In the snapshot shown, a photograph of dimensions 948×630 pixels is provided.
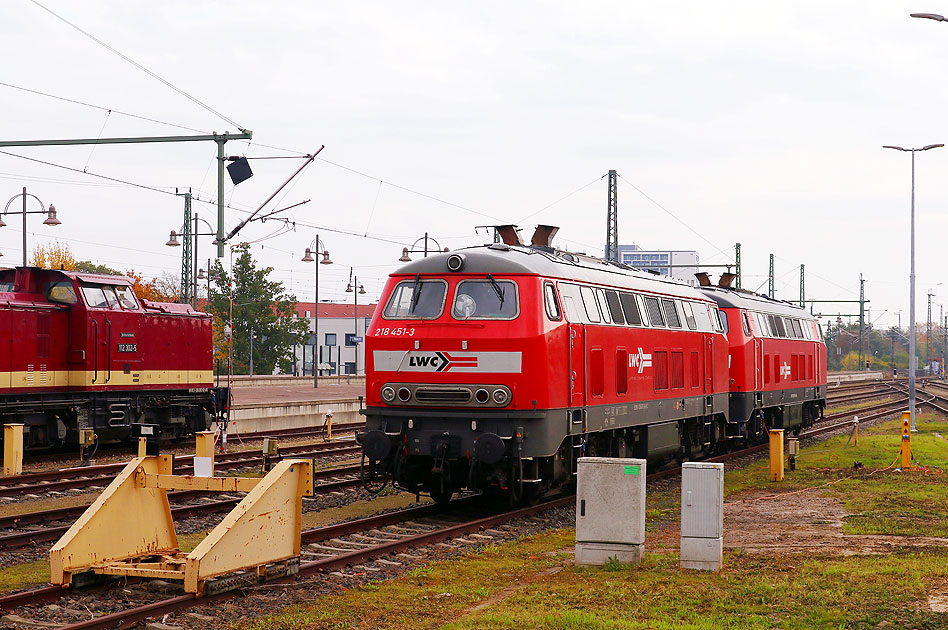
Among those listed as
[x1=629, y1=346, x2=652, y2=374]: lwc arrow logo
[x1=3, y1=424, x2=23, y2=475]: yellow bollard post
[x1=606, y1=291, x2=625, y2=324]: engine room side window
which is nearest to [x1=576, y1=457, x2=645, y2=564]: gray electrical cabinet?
[x1=606, y1=291, x2=625, y2=324]: engine room side window

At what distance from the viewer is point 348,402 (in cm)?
3856

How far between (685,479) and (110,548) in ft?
19.7

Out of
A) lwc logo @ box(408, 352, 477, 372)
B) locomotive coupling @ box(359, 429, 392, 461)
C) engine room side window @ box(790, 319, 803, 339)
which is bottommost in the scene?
locomotive coupling @ box(359, 429, 392, 461)

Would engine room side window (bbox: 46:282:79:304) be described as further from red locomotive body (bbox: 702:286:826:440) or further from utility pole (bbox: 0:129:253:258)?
red locomotive body (bbox: 702:286:826:440)

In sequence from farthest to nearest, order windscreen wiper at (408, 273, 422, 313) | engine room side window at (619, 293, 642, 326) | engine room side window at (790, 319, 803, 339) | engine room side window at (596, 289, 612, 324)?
engine room side window at (790, 319, 803, 339) < engine room side window at (619, 293, 642, 326) < engine room side window at (596, 289, 612, 324) < windscreen wiper at (408, 273, 422, 313)

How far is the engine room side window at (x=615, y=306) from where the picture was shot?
17328 mm

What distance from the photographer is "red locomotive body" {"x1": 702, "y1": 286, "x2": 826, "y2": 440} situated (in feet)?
88.0

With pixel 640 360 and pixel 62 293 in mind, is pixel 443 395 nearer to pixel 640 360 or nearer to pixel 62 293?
pixel 640 360

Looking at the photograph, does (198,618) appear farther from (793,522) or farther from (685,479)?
(793,522)

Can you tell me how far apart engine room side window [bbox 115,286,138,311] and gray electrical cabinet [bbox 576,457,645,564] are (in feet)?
57.5

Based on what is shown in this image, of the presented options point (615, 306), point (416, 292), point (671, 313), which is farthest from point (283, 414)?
point (416, 292)

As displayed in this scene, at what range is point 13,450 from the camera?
2050 cm

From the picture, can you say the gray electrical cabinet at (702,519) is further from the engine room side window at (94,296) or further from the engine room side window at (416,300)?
the engine room side window at (94,296)

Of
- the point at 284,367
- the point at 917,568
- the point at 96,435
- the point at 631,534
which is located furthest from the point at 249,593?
the point at 284,367
